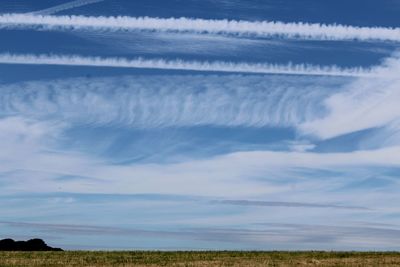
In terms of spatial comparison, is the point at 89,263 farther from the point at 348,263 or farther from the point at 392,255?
the point at 392,255

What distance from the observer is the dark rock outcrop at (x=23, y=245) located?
4428 inches

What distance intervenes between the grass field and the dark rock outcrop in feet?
140

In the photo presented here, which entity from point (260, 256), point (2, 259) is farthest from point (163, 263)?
point (2, 259)

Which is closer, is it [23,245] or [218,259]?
[218,259]

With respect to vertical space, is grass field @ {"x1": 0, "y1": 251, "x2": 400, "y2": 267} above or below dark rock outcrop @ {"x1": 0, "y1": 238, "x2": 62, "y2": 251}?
below

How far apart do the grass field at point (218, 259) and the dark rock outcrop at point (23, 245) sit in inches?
1681

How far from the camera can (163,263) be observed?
62.4 meters

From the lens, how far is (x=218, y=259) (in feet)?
218

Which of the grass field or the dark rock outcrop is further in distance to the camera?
the dark rock outcrop

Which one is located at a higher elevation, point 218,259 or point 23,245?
point 23,245

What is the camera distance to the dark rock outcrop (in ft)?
369

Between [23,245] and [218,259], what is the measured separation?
58140 millimetres

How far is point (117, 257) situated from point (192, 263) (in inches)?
401

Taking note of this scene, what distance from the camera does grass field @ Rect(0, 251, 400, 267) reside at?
62062 mm
